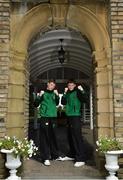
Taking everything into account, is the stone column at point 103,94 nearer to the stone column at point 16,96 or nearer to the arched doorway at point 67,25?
the arched doorway at point 67,25

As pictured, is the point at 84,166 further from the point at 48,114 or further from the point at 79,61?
the point at 79,61

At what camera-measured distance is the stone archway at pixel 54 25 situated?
20.5 ft

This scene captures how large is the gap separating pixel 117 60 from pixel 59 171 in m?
2.40

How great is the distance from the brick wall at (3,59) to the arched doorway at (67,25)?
0.18 m

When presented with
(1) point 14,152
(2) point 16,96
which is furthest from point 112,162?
(2) point 16,96

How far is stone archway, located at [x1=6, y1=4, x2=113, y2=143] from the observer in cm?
625

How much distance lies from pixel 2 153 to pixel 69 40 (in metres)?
4.95

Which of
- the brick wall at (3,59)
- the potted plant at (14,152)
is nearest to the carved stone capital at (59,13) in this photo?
the brick wall at (3,59)

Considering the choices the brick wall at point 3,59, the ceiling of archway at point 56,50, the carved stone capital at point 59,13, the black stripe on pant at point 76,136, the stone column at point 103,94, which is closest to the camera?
the brick wall at point 3,59

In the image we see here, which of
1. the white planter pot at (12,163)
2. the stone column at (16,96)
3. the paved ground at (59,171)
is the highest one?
the stone column at (16,96)

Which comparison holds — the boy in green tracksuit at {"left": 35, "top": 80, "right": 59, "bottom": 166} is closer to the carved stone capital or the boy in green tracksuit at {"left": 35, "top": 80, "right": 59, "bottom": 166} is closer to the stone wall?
the carved stone capital

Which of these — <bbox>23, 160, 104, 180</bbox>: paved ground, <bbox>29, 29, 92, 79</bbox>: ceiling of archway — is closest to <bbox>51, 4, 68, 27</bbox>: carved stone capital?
<bbox>29, 29, 92, 79</bbox>: ceiling of archway

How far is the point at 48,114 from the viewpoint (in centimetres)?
686

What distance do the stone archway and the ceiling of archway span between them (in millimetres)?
2015
